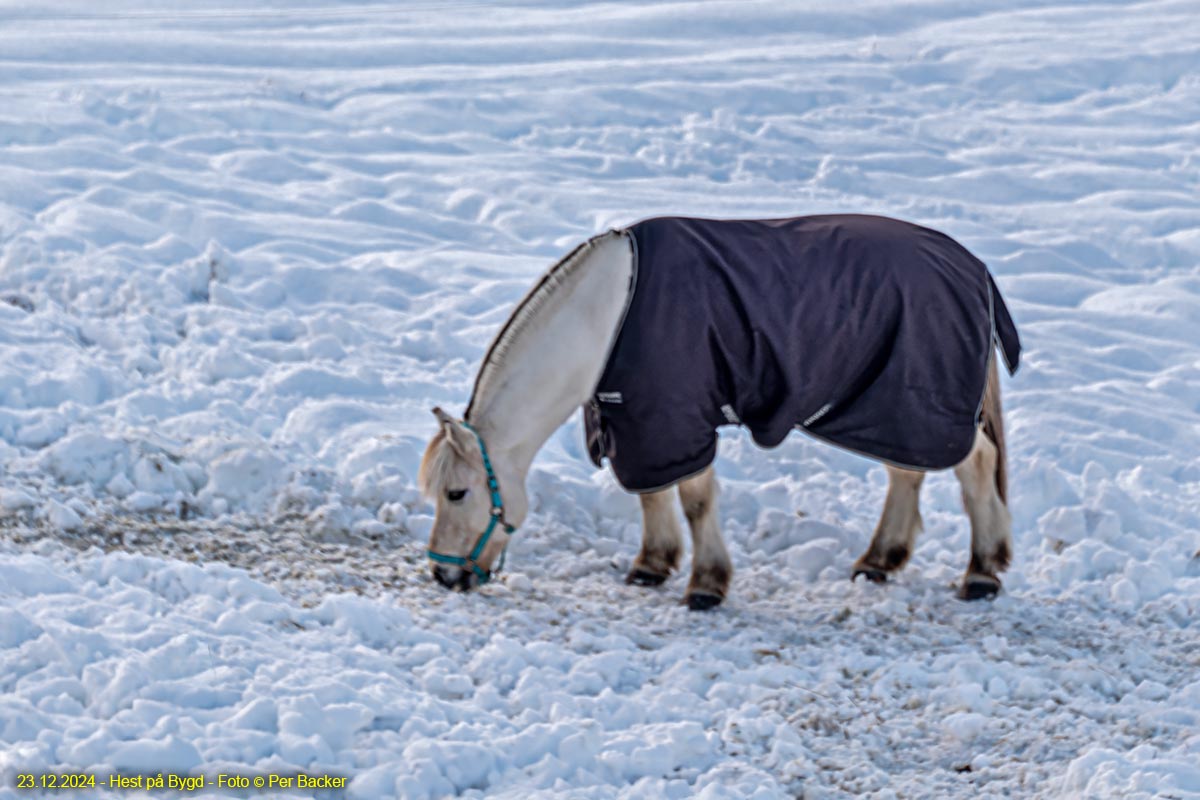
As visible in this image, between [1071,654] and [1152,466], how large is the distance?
210 centimetres

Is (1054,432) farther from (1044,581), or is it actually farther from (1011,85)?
(1011,85)

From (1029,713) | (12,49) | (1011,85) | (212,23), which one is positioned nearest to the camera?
(1029,713)

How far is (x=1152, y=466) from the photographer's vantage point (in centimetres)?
641

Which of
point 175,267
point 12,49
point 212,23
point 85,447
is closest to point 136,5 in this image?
point 212,23

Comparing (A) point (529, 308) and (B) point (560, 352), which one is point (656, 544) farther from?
(A) point (529, 308)

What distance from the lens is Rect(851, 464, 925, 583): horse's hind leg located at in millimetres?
5363

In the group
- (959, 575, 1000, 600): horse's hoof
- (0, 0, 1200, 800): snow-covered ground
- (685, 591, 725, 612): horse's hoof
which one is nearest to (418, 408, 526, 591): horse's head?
Answer: (0, 0, 1200, 800): snow-covered ground

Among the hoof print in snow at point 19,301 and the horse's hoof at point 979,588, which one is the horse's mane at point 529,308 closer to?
the horse's hoof at point 979,588

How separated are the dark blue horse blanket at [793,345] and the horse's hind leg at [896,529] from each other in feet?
1.49

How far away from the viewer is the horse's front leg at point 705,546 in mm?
5027

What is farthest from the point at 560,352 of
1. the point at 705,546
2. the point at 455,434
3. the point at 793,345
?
the point at 705,546

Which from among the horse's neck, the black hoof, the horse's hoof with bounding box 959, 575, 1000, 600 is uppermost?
the horse's neck

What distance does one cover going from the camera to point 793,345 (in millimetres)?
4746

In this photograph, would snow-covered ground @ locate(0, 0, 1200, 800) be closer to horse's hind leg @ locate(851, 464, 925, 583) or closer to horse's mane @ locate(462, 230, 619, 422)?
horse's hind leg @ locate(851, 464, 925, 583)
